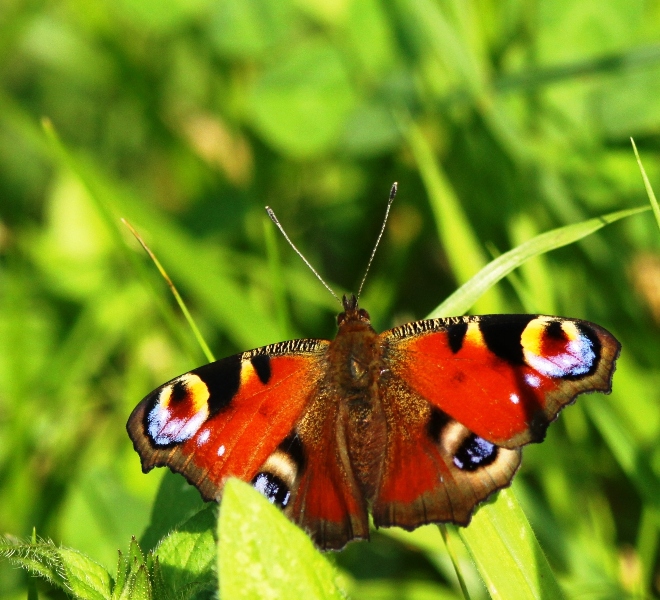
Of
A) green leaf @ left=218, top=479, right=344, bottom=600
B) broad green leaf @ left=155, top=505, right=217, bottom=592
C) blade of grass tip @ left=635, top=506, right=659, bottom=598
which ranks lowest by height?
blade of grass tip @ left=635, top=506, right=659, bottom=598

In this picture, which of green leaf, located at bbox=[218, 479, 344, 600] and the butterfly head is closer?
green leaf, located at bbox=[218, 479, 344, 600]

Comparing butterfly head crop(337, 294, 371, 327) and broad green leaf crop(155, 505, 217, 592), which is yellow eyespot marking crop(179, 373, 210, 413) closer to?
broad green leaf crop(155, 505, 217, 592)

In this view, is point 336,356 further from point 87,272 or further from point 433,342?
point 87,272

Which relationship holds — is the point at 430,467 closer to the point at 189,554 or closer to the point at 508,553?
the point at 508,553

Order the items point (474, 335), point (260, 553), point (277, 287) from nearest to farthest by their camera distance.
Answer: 1. point (260, 553)
2. point (474, 335)
3. point (277, 287)

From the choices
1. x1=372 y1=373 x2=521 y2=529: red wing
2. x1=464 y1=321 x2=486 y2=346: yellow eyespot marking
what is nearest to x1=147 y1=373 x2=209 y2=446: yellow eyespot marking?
x1=372 y1=373 x2=521 y2=529: red wing

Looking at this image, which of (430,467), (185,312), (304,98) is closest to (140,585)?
(430,467)
